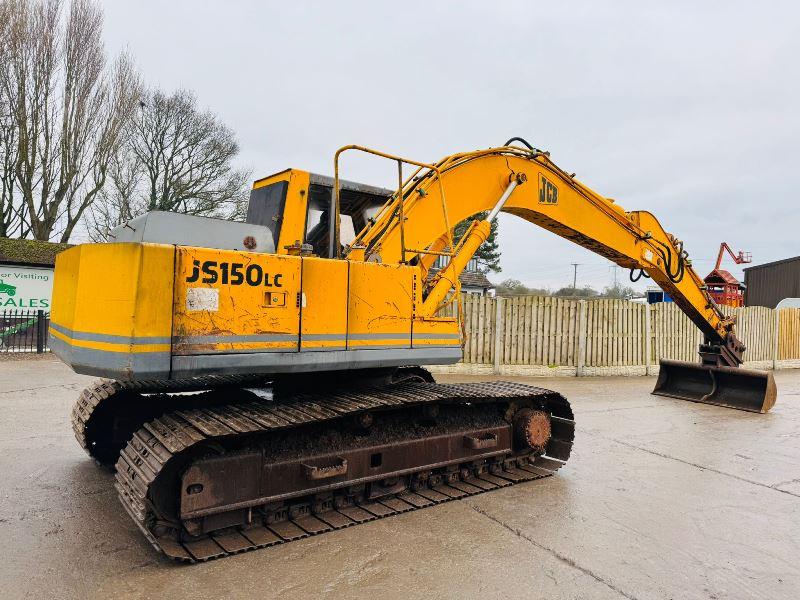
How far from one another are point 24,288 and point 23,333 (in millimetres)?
1382

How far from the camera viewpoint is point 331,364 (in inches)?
155

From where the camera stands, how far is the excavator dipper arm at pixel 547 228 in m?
4.78

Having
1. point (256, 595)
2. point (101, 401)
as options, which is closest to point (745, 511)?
point (256, 595)

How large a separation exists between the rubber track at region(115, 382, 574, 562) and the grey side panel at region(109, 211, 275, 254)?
1149 millimetres

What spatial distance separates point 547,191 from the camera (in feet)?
20.5

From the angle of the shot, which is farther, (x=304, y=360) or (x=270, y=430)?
(x=304, y=360)

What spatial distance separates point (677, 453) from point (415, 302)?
3820mm

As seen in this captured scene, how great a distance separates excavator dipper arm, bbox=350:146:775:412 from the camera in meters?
4.78

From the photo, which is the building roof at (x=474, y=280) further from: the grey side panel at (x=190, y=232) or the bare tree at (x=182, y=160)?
the grey side panel at (x=190, y=232)

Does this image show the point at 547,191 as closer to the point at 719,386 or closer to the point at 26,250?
the point at 719,386

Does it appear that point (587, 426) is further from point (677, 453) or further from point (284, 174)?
point (284, 174)

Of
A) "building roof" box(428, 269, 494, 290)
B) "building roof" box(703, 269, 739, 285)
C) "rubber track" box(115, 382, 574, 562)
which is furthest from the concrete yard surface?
"building roof" box(428, 269, 494, 290)

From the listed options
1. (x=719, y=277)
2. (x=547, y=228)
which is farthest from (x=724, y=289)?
(x=547, y=228)

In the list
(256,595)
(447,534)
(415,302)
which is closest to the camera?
(256,595)
